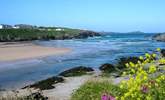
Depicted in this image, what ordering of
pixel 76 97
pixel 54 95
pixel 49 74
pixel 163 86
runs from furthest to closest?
1. pixel 49 74
2. pixel 54 95
3. pixel 76 97
4. pixel 163 86

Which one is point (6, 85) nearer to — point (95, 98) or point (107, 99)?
point (95, 98)

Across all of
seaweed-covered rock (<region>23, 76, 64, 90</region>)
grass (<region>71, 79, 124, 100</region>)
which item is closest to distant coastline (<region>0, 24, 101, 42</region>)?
seaweed-covered rock (<region>23, 76, 64, 90</region>)

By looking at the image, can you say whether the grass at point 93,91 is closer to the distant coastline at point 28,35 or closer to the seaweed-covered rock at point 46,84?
the seaweed-covered rock at point 46,84

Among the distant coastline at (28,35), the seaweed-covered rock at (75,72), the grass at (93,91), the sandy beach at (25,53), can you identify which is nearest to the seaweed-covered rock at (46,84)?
the seaweed-covered rock at (75,72)

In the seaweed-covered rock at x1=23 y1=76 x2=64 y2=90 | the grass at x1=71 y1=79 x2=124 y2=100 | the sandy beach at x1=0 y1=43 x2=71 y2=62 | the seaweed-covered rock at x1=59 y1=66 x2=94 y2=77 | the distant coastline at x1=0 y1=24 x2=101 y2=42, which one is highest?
the grass at x1=71 y1=79 x2=124 y2=100

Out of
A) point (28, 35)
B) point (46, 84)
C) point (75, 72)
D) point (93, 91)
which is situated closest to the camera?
point (93, 91)

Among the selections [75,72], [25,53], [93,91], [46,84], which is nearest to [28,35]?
[25,53]

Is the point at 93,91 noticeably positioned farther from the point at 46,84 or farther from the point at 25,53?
the point at 25,53

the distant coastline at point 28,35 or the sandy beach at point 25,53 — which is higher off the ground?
the sandy beach at point 25,53

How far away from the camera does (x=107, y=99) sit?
6371 millimetres

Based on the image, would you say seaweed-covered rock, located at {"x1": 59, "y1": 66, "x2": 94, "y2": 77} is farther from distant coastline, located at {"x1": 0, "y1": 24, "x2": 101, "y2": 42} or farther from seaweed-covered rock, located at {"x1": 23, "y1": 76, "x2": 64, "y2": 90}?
distant coastline, located at {"x1": 0, "y1": 24, "x2": 101, "y2": 42}

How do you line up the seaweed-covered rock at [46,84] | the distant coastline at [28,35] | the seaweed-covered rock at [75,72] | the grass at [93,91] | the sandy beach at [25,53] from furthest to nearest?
the distant coastline at [28,35] → the sandy beach at [25,53] → the seaweed-covered rock at [75,72] → the seaweed-covered rock at [46,84] → the grass at [93,91]

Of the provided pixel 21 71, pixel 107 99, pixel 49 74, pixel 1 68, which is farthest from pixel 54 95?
pixel 1 68

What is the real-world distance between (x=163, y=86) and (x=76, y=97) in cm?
620
